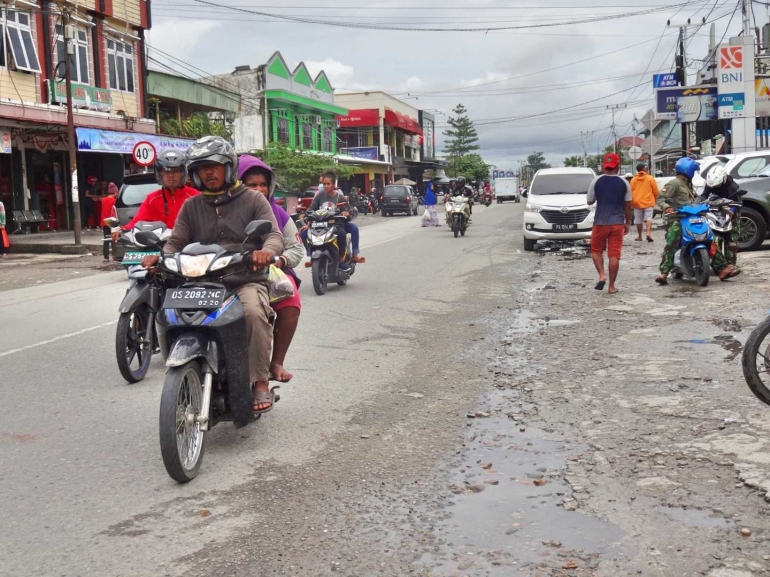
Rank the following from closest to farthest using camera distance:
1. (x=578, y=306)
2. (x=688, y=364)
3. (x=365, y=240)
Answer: (x=688, y=364) → (x=578, y=306) → (x=365, y=240)

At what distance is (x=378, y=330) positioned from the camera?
30.1 feet

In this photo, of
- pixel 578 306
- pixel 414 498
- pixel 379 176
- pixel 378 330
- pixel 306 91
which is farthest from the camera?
pixel 379 176

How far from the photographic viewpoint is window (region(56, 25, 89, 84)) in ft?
90.2

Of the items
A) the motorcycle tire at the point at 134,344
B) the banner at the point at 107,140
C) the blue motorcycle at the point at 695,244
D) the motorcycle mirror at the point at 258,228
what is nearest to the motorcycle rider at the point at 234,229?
the motorcycle mirror at the point at 258,228

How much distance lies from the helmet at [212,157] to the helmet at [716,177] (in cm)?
886

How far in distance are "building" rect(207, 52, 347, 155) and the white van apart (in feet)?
92.4

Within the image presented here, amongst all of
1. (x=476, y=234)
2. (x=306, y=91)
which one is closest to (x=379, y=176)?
(x=306, y=91)

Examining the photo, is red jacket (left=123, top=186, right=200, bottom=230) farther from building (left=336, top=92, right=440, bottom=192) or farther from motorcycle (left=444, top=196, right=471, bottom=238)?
building (left=336, top=92, right=440, bottom=192)

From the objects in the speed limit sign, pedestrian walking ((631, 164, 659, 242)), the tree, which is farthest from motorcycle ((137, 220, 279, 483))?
the tree

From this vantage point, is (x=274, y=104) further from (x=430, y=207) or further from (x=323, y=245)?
(x=323, y=245)

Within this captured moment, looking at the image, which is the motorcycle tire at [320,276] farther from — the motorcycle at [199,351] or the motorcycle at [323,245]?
the motorcycle at [199,351]

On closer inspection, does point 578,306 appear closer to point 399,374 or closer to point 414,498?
point 399,374

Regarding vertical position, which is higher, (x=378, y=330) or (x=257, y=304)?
(x=257, y=304)

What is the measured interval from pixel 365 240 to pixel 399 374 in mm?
17633
